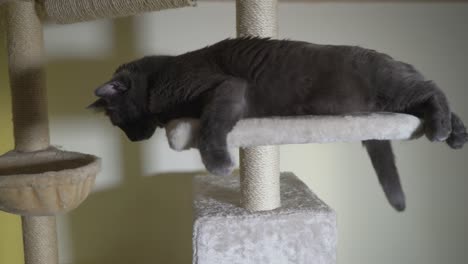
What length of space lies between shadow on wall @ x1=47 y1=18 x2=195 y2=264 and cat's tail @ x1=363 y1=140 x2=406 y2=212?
0.80m

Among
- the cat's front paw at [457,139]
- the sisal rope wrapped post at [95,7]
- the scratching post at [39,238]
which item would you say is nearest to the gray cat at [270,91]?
the cat's front paw at [457,139]

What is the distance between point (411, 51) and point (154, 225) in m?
1.24

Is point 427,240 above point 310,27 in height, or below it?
below

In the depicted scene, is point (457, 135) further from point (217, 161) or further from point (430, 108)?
point (217, 161)

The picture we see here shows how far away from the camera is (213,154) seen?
0.80 metres

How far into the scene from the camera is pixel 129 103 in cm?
102

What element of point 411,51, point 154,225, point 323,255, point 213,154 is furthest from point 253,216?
point 411,51

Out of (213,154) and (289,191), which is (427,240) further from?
(213,154)

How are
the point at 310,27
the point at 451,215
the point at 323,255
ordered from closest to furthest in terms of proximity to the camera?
the point at 323,255
the point at 310,27
the point at 451,215

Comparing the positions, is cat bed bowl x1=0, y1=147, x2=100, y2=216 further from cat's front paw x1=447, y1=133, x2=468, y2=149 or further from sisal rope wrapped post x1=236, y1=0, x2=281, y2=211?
cat's front paw x1=447, y1=133, x2=468, y2=149

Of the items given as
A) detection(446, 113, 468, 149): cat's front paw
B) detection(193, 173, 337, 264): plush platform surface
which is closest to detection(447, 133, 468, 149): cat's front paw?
detection(446, 113, 468, 149): cat's front paw

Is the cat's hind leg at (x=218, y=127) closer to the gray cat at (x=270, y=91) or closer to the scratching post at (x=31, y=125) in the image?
the gray cat at (x=270, y=91)

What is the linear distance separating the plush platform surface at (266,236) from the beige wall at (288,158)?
1.86 feet

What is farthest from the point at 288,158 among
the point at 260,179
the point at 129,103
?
the point at 129,103
